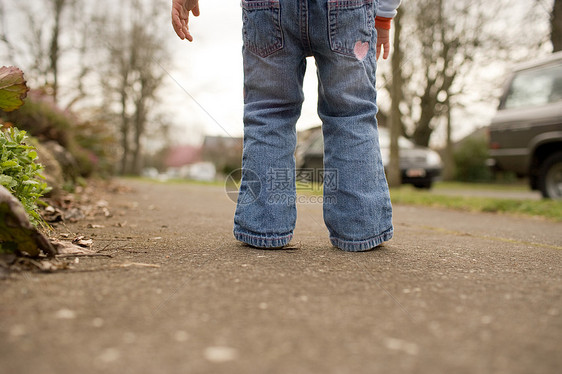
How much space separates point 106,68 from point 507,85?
1558 centimetres

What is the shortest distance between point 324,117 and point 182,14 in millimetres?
716

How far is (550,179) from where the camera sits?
4.63 metres

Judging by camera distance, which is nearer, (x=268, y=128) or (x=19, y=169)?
(x=19, y=169)

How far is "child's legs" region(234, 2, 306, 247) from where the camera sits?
162 centimetres

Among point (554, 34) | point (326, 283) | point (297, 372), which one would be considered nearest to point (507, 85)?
point (554, 34)

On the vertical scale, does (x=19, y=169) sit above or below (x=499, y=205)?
above

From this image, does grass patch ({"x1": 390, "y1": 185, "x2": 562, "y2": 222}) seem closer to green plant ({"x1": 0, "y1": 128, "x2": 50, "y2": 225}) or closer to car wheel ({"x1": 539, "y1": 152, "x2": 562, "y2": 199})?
car wheel ({"x1": 539, "y1": 152, "x2": 562, "y2": 199})

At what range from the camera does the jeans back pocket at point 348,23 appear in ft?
5.13

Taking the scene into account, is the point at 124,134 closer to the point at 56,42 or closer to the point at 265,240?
the point at 56,42

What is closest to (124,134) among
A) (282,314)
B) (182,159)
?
(282,314)

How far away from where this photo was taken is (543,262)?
149cm

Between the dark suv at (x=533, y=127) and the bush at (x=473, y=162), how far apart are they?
12.9 metres

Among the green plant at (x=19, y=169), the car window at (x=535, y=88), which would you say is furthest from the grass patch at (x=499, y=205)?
the green plant at (x=19, y=169)

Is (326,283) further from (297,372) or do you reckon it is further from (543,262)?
(543,262)
